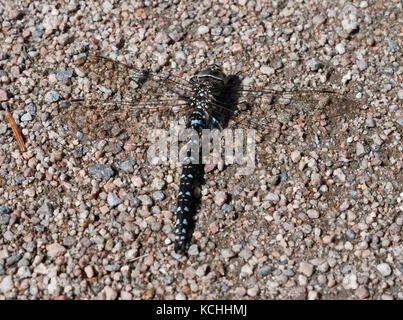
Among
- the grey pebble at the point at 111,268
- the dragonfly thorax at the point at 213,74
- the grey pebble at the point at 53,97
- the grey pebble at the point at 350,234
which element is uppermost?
the dragonfly thorax at the point at 213,74

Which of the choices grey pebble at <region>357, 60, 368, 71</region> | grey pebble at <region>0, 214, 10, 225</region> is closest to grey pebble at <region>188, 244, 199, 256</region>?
grey pebble at <region>0, 214, 10, 225</region>

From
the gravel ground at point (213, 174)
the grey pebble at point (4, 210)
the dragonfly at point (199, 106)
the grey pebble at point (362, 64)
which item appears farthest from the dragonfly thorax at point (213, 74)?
the grey pebble at point (4, 210)

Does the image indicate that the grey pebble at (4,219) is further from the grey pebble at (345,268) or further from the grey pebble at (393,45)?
the grey pebble at (393,45)

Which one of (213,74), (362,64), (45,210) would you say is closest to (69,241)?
(45,210)

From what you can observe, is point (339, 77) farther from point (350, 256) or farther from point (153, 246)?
point (153, 246)

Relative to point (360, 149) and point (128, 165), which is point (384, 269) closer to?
point (360, 149)

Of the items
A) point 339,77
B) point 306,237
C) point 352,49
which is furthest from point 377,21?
point 306,237

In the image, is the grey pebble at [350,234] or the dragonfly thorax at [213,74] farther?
the dragonfly thorax at [213,74]
